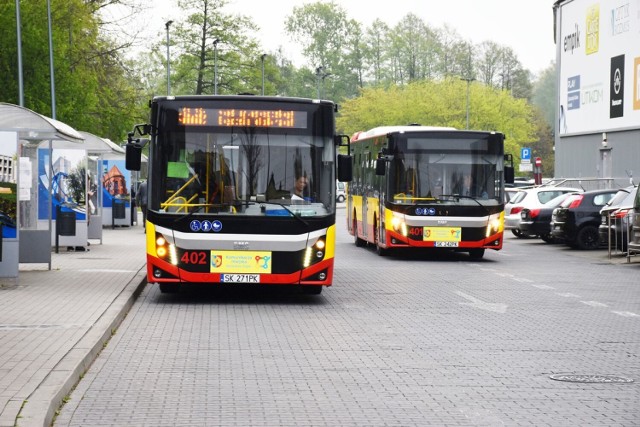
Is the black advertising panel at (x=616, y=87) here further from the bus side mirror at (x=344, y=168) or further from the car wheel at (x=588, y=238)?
the bus side mirror at (x=344, y=168)

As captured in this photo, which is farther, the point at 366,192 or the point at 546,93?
the point at 546,93

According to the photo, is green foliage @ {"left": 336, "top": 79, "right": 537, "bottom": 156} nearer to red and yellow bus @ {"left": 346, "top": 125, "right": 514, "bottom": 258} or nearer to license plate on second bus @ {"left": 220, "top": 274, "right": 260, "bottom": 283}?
red and yellow bus @ {"left": 346, "top": 125, "right": 514, "bottom": 258}

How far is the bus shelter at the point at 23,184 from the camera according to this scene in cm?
1875

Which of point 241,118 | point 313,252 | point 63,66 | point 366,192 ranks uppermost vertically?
point 63,66

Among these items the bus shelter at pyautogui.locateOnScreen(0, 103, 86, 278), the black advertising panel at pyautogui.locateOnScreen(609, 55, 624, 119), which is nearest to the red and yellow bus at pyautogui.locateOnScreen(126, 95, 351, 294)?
the bus shelter at pyautogui.locateOnScreen(0, 103, 86, 278)

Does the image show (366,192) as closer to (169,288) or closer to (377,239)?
(377,239)

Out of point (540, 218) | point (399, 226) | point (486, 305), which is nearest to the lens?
point (486, 305)

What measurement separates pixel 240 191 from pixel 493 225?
422 inches

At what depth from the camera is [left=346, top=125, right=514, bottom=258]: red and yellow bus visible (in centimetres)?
2661

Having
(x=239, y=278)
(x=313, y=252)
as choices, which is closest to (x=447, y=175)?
(x=313, y=252)

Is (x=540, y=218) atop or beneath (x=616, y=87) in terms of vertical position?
beneath

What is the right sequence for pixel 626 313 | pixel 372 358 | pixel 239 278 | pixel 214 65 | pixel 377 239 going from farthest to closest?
pixel 214 65 < pixel 377 239 < pixel 239 278 < pixel 626 313 < pixel 372 358

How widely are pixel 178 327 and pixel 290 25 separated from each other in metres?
107

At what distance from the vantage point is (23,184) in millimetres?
20250
